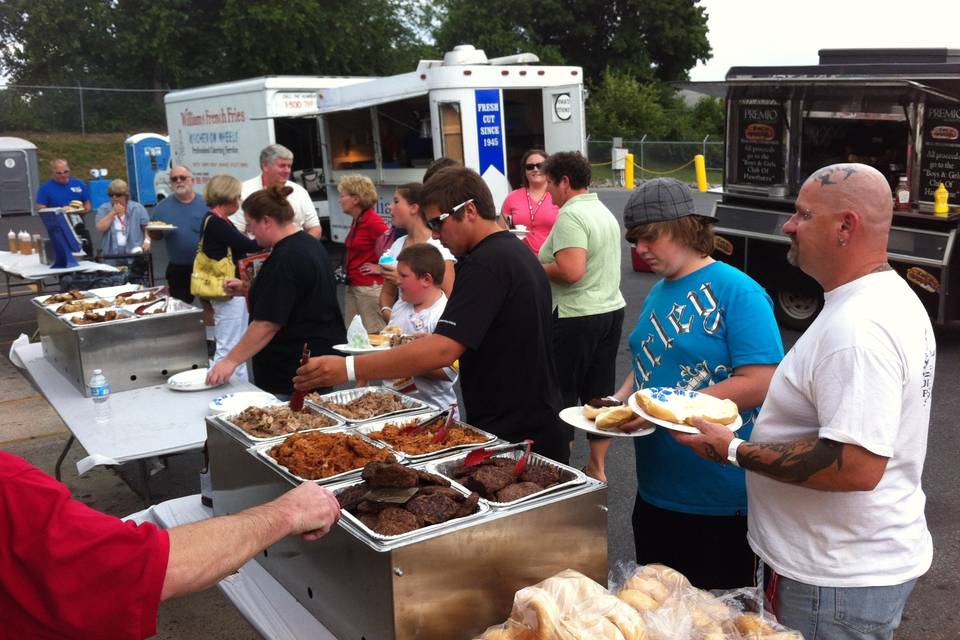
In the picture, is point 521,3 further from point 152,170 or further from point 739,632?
point 739,632

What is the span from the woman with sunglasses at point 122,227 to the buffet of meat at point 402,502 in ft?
30.4

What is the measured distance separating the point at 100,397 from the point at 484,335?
8.17 ft

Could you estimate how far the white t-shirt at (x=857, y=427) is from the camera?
1.98 m

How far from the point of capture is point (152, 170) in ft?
75.0

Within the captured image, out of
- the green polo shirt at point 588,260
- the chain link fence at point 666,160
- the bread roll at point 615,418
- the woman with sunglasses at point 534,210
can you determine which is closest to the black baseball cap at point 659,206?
the bread roll at point 615,418

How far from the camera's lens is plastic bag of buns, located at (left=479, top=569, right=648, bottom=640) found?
192cm

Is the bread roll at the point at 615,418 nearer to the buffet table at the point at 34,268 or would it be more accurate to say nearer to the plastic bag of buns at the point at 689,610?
the plastic bag of buns at the point at 689,610

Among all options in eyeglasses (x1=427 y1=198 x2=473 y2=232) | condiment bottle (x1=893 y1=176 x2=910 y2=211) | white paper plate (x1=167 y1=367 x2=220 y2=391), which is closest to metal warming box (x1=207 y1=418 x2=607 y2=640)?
eyeglasses (x1=427 y1=198 x2=473 y2=232)

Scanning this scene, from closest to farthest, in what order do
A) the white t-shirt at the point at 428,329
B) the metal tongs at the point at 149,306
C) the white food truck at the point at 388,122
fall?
the white t-shirt at the point at 428,329 → the metal tongs at the point at 149,306 → the white food truck at the point at 388,122

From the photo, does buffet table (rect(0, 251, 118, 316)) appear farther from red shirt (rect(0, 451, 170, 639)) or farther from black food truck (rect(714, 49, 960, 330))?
red shirt (rect(0, 451, 170, 639))

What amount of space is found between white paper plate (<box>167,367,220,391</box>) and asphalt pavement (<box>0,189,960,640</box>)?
100 centimetres

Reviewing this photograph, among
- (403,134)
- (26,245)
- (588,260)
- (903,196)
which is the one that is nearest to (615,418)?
(588,260)

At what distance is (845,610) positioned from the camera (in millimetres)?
2199

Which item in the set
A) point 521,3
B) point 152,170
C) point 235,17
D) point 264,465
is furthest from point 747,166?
point 521,3
